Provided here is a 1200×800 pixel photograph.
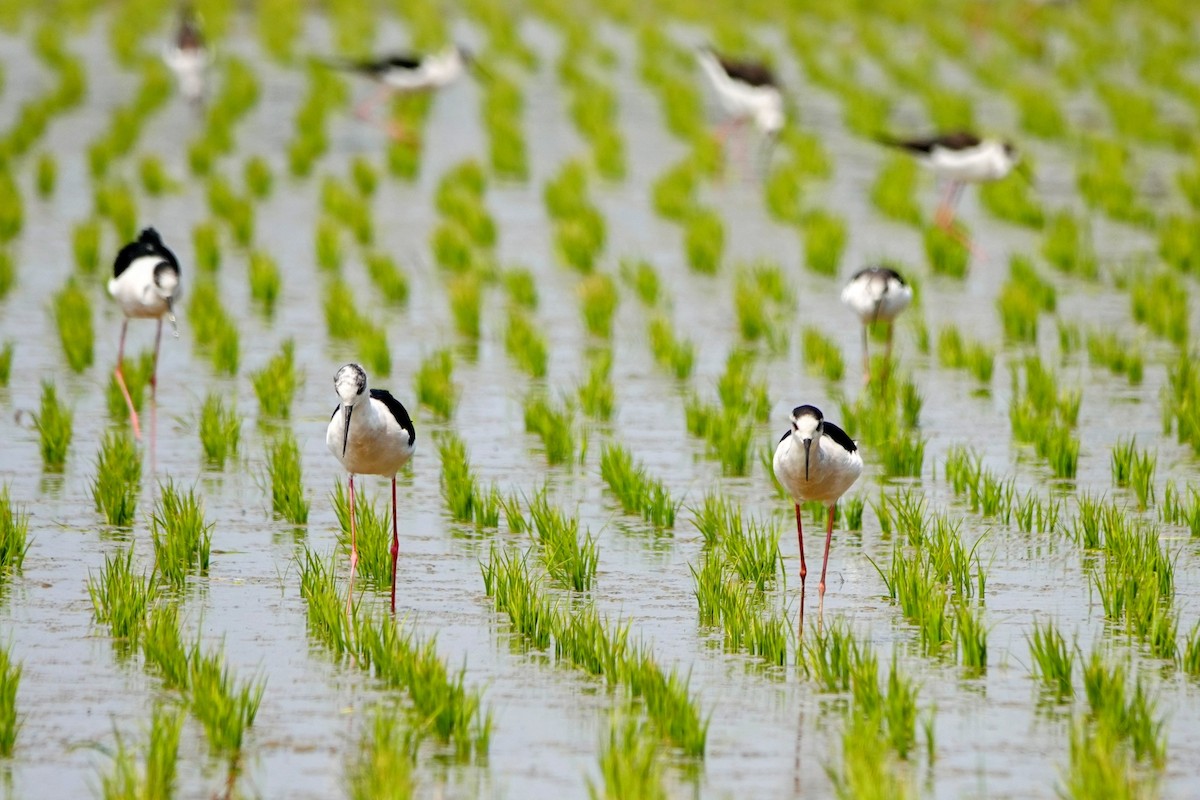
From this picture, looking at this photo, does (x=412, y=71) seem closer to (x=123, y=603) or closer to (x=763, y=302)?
(x=763, y=302)

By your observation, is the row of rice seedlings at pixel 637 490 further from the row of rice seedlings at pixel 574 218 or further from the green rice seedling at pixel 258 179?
the green rice seedling at pixel 258 179

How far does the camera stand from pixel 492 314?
1196 centimetres

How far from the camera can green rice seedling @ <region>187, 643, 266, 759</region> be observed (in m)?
4.96

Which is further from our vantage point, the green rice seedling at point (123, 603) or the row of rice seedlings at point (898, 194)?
the row of rice seedlings at point (898, 194)

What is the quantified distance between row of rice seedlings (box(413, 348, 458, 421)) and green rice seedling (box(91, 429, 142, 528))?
1.70m

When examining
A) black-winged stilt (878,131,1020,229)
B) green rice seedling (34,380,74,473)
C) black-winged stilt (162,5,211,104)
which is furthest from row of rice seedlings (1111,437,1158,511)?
black-winged stilt (162,5,211,104)

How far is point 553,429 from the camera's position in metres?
8.56

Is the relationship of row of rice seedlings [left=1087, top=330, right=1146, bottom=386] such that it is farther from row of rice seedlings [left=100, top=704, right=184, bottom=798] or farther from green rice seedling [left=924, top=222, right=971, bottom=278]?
row of rice seedlings [left=100, top=704, right=184, bottom=798]

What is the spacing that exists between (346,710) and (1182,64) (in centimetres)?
2052

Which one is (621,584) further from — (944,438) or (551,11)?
(551,11)

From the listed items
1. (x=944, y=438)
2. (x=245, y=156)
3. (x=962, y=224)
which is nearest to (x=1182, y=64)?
(x=962, y=224)

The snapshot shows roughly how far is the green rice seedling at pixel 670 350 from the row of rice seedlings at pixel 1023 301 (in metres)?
1.83

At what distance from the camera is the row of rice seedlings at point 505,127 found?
671 inches

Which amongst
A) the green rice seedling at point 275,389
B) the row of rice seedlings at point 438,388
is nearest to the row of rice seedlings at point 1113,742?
the row of rice seedlings at point 438,388
